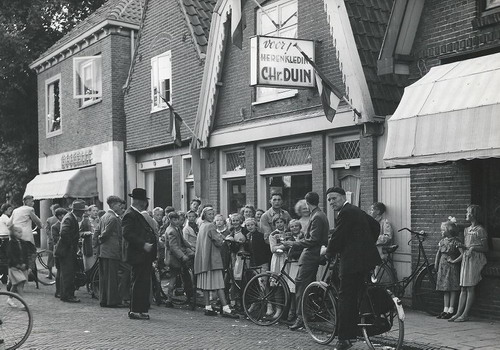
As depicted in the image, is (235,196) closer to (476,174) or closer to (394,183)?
(394,183)

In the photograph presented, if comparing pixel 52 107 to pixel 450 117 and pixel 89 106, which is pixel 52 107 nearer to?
pixel 89 106

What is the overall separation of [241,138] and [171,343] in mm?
7986

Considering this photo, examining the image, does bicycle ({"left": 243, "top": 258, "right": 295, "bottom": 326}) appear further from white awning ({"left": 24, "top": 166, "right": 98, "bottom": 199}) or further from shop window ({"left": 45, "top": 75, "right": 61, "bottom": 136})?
shop window ({"left": 45, "top": 75, "right": 61, "bottom": 136})

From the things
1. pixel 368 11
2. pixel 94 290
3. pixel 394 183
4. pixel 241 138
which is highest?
pixel 368 11

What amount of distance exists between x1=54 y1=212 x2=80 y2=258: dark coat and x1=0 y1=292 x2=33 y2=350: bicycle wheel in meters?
5.41

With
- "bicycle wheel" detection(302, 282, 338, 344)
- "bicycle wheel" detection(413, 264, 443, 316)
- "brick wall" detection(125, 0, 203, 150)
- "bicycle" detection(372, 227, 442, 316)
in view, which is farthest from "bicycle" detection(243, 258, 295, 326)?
"brick wall" detection(125, 0, 203, 150)

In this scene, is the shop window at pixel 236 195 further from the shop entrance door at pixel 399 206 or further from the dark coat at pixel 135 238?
the dark coat at pixel 135 238

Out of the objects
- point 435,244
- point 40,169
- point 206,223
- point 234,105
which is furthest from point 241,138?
point 40,169

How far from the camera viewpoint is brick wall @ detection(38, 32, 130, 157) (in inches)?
901

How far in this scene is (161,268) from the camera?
45.0 ft

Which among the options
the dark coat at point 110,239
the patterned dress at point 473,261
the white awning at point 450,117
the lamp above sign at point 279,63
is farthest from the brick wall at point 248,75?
the dark coat at point 110,239

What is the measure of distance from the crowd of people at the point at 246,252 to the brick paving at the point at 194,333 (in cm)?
44

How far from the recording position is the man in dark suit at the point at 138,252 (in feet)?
36.6

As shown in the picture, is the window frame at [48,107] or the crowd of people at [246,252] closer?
the crowd of people at [246,252]
